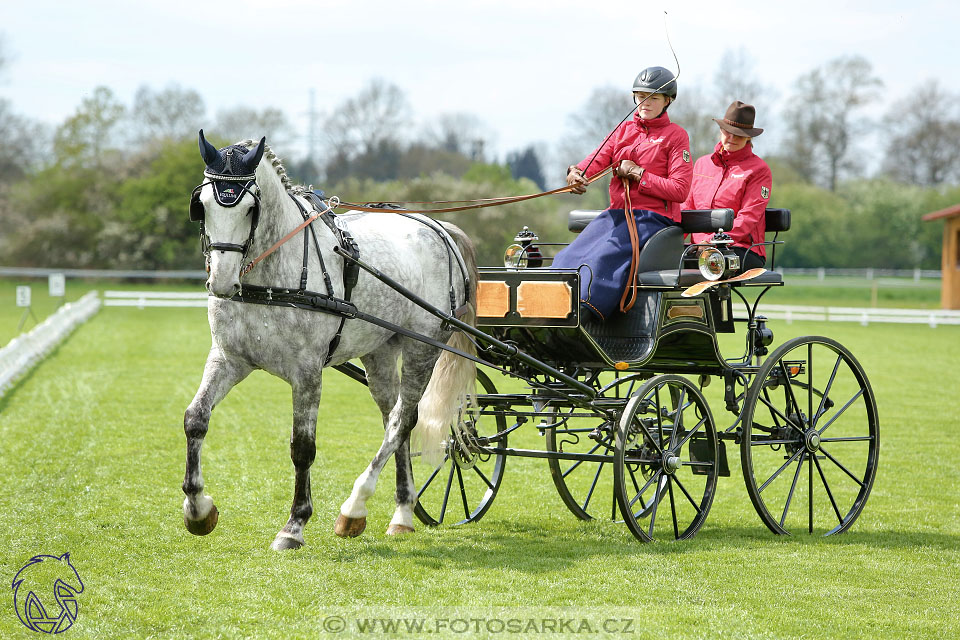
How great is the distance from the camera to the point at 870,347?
20.9m

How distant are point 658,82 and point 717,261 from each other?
1113mm

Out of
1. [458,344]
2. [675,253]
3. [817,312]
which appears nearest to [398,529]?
[458,344]

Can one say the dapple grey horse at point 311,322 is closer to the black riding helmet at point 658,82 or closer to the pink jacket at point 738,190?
the black riding helmet at point 658,82

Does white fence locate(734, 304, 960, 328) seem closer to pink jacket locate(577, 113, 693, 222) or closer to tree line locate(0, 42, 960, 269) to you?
tree line locate(0, 42, 960, 269)

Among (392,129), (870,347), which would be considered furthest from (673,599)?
(392,129)

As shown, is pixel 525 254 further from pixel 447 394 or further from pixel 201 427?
pixel 201 427

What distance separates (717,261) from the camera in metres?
5.66

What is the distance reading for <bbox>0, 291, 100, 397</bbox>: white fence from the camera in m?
12.7

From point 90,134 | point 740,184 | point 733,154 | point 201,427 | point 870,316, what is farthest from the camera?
point 90,134

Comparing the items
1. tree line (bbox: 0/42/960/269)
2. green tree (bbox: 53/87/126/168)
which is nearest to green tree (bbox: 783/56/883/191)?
tree line (bbox: 0/42/960/269)

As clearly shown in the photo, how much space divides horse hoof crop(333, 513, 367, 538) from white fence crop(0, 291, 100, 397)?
766cm

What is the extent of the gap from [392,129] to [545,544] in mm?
39382

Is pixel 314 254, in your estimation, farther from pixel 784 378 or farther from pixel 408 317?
pixel 784 378

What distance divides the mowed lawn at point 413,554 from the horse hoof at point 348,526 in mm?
87
